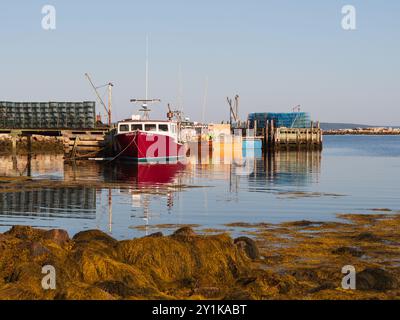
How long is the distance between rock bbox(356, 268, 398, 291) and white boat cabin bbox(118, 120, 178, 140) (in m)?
44.4

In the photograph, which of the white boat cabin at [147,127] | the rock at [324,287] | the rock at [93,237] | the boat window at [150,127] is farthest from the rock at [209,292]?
the boat window at [150,127]

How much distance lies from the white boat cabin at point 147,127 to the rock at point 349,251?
41.1 m

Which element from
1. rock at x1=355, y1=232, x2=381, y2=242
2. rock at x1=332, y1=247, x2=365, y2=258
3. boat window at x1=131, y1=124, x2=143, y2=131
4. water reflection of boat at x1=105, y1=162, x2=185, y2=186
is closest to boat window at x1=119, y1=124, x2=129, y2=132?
boat window at x1=131, y1=124, x2=143, y2=131

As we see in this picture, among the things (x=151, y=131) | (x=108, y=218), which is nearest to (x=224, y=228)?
(x=108, y=218)

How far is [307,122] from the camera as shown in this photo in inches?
5034

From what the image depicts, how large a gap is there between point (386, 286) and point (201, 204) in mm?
15704

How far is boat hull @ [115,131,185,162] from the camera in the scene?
182 feet

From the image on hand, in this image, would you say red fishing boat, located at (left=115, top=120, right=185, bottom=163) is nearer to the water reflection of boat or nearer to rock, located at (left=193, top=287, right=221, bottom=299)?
the water reflection of boat

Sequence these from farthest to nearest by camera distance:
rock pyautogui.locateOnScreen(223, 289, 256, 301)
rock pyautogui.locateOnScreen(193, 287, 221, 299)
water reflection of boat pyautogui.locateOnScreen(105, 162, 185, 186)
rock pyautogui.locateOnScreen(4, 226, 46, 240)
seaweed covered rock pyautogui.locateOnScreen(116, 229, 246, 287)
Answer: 1. water reflection of boat pyautogui.locateOnScreen(105, 162, 185, 186)
2. rock pyautogui.locateOnScreen(4, 226, 46, 240)
3. seaweed covered rock pyautogui.locateOnScreen(116, 229, 246, 287)
4. rock pyautogui.locateOnScreen(193, 287, 221, 299)
5. rock pyautogui.locateOnScreen(223, 289, 256, 301)

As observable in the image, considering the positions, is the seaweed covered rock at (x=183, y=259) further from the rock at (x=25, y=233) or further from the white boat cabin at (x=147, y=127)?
the white boat cabin at (x=147, y=127)

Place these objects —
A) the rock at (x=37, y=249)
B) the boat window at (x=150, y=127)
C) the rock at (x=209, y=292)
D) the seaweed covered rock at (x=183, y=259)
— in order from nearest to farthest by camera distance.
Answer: the rock at (x=209, y=292)
the rock at (x=37, y=249)
the seaweed covered rock at (x=183, y=259)
the boat window at (x=150, y=127)

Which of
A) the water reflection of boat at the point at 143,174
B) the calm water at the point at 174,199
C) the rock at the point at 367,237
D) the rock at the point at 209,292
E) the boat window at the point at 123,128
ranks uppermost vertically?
the boat window at the point at 123,128

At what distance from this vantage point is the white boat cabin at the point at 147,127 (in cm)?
5653
